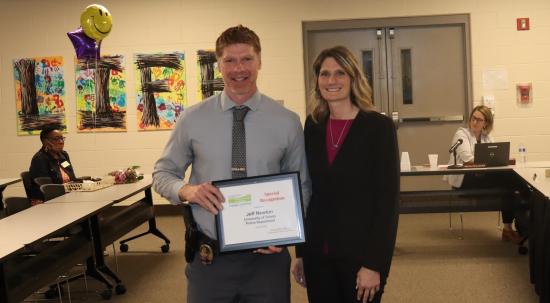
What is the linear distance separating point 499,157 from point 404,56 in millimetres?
2168

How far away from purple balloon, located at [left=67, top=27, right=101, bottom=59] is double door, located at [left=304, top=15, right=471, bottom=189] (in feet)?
7.95

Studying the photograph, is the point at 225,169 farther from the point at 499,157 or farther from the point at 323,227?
the point at 499,157

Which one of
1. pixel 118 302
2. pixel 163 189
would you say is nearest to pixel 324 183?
pixel 163 189

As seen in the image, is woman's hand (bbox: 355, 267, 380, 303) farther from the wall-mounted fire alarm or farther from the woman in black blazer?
the wall-mounted fire alarm

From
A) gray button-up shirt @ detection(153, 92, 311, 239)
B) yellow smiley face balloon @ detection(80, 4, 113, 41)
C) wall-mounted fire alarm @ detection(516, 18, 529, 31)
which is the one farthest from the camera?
wall-mounted fire alarm @ detection(516, 18, 529, 31)

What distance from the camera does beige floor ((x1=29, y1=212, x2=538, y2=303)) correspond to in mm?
3871

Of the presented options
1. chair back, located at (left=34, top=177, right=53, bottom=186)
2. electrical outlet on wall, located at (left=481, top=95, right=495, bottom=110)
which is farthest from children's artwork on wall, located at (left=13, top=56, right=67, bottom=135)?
electrical outlet on wall, located at (left=481, top=95, right=495, bottom=110)

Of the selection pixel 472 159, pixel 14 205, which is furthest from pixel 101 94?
pixel 472 159

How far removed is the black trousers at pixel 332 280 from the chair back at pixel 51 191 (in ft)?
10.5

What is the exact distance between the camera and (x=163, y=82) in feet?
22.4

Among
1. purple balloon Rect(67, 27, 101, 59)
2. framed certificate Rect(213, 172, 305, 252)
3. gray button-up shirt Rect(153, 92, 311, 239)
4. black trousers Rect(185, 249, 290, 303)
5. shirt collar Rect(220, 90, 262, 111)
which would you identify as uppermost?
purple balloon Rect(67, 27, 101, 59)

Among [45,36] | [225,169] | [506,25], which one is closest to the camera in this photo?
[225,169]

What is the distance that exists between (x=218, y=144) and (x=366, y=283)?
0.67m

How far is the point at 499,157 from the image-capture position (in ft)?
16.3
